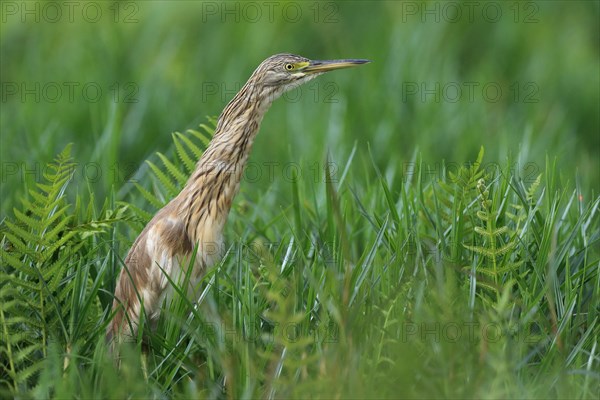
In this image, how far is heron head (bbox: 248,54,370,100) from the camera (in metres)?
3.97

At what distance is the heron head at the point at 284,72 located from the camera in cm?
397

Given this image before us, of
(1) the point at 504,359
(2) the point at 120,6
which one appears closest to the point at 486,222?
(1) the point at 504,359

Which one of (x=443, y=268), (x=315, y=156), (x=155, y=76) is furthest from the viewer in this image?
(x=155, y=76)

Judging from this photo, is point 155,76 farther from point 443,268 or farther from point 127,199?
point 443,268

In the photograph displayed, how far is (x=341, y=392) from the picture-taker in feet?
9.57

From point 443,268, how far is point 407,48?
3.75m

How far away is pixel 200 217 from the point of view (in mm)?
3920

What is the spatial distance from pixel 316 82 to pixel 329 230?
10.9 ft

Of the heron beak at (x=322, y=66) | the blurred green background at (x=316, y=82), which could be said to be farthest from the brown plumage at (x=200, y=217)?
the blurred green background at (x=316, y=82)

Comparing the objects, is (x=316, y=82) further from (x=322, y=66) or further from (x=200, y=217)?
(x=200, y=217)

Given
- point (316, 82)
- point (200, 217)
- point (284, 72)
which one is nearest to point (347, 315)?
point (200, 217)

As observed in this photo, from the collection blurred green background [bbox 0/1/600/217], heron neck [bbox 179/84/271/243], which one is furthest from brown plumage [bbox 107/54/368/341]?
blurred green background [bbox 0/1/600/217]

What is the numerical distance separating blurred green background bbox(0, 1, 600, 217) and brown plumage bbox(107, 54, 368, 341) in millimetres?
1267

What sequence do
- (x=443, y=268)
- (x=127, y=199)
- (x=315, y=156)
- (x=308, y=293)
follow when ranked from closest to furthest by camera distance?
1. (x=308, y=293)
2. (x=443, y=268)
3. (x=127, y=199)
4. (x=315, y=156)
